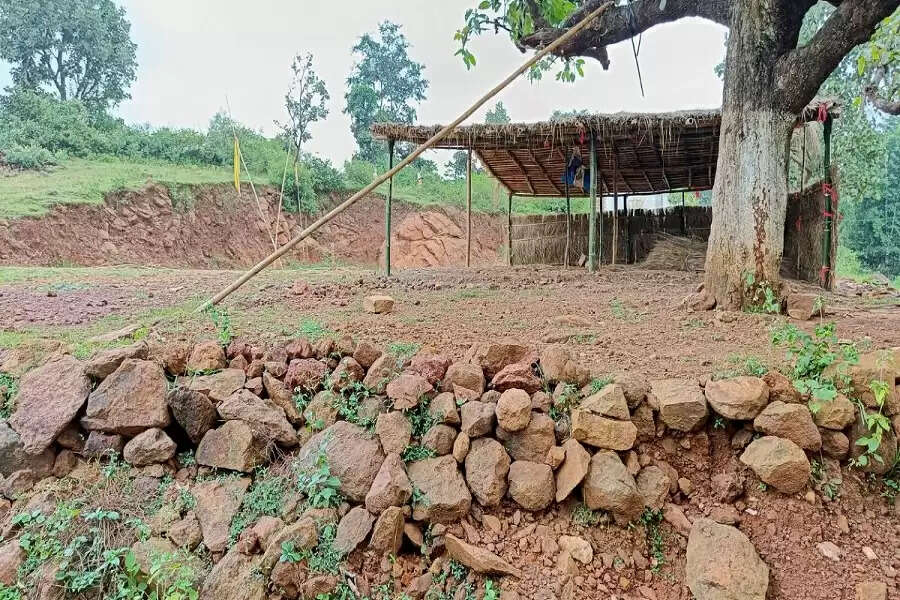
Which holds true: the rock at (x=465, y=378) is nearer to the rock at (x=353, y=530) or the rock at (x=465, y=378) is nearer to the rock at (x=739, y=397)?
the rock at (x=353, y=530)

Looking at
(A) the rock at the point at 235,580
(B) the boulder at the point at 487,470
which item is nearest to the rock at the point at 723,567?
(B) the boulder at the point at 487,470

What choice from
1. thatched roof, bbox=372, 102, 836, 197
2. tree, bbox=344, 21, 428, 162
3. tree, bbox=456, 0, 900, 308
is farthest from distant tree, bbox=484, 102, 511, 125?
tree, bbox=456, 0, 900, 308

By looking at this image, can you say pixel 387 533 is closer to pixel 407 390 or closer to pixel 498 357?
pixel 407 390

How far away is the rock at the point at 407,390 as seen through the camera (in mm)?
2596

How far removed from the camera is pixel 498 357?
2725 millimetres

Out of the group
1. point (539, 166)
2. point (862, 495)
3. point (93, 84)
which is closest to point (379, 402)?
point (862, 495)

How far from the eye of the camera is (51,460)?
2.71 metres

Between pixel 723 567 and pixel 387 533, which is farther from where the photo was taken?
pixel 387 533

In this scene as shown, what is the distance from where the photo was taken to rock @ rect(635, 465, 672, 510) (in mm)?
2281

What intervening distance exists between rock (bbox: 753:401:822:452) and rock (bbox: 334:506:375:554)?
180 cm

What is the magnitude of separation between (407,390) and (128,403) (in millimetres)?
1487

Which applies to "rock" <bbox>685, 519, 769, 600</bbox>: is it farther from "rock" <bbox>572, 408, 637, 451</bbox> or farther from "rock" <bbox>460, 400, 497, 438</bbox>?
"rock" <bbox>460, 400, 497, 438</bbox>

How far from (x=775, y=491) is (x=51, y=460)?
11.5 feet

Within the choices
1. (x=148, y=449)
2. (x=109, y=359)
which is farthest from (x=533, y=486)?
(x=109, y=359)
